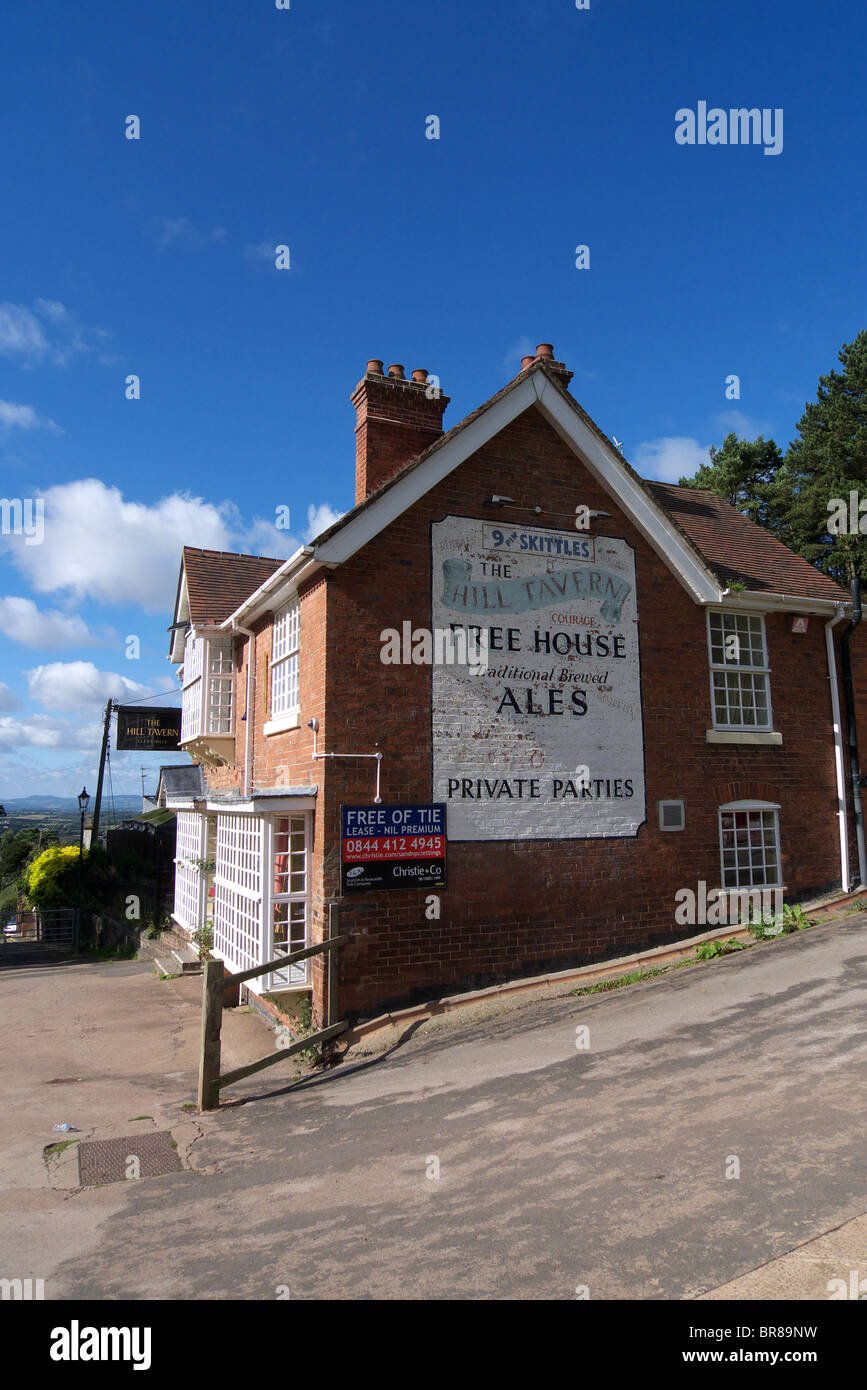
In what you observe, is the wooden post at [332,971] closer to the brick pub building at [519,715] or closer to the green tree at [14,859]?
the brick pub building at [519,715]

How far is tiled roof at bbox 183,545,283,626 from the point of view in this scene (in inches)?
651

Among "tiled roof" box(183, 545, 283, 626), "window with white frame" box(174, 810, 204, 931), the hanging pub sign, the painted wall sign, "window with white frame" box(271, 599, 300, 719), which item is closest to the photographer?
the painted wall sign

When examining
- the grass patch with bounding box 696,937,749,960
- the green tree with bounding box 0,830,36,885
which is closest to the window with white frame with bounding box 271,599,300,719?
the grass patch with bounding box 696,937,749,960

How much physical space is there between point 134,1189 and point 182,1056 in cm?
433

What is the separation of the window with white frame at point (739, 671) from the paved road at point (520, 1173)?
478cm

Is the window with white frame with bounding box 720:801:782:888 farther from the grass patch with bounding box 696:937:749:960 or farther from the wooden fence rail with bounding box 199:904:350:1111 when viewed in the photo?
the wooden fence rail with bounding box 199:904:350:1111

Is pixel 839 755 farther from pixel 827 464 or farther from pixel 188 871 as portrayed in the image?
pixel 827 464

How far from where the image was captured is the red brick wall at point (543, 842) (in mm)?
10281

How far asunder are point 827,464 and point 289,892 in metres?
33.2

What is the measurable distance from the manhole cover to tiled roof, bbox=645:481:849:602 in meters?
11.1

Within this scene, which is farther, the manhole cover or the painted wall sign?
the painted wall sign

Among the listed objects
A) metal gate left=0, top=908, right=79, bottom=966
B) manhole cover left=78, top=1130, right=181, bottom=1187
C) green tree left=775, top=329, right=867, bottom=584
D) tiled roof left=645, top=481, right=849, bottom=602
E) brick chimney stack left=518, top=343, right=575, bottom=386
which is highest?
green tree left=775, top=329, right=867, bottom=584

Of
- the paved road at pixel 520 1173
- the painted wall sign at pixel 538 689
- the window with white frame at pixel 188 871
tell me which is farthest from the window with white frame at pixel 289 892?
the window with white frame at pixel 188 871
